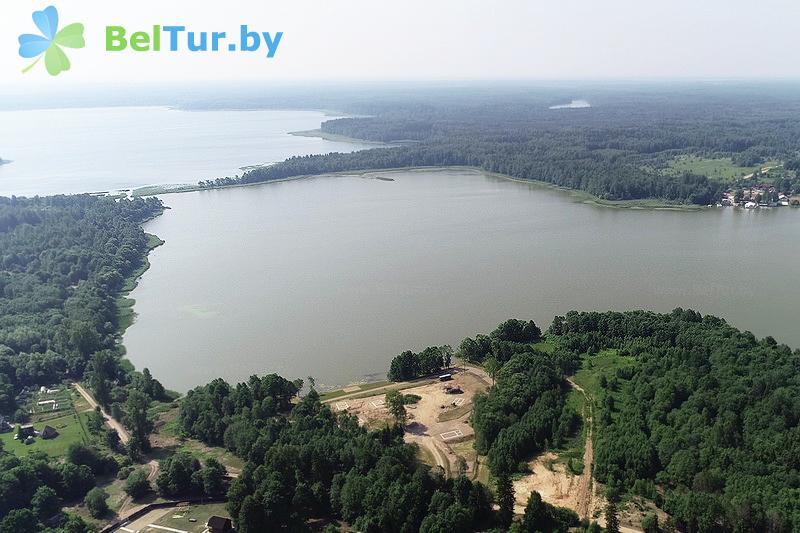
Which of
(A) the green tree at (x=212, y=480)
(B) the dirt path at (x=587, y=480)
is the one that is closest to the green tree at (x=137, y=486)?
(A) the green tree at (x=212, y=480)

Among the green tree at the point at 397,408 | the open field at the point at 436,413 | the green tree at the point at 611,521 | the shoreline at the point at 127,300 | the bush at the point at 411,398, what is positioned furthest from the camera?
the shoreline at the point at 127,300

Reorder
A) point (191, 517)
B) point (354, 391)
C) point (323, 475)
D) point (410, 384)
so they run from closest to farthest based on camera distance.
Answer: point (191, 517), point (323, 475), point (354, 391), point (410, 384)

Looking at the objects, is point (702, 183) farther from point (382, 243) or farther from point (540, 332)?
point (540, 332)

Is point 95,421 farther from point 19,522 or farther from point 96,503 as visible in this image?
point 19,522

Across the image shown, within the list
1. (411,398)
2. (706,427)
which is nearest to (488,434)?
(411,398)

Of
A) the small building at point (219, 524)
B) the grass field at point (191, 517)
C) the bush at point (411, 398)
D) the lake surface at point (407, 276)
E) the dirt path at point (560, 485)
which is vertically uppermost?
the lake surface at point (407, 276)

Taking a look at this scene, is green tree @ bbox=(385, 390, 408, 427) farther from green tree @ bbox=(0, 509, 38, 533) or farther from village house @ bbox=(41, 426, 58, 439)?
village house @ bbox=(41, 426, 58, 439)

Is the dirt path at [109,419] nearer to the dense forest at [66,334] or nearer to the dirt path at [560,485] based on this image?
the dense forest at [66,334]
